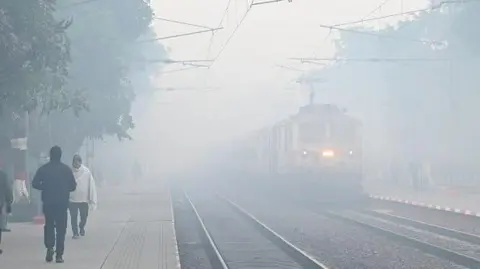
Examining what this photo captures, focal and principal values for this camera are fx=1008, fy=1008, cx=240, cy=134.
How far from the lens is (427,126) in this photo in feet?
221

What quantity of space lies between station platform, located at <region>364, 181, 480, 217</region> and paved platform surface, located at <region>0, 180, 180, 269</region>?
37.3ft

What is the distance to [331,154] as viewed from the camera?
125 feet

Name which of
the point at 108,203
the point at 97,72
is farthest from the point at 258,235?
the point at 108,203

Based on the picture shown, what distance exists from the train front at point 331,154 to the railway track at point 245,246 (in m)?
3.51

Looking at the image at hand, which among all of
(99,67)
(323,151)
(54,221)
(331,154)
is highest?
(99,67)

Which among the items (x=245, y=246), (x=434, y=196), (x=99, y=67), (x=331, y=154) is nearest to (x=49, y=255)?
(x=245, y=246)

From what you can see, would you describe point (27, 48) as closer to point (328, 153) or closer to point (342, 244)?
point (342, 244)

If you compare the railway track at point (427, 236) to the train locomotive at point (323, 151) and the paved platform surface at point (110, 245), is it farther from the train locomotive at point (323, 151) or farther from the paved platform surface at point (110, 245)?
the paved platform surface at point (110, 245)

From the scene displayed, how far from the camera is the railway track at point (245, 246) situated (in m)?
18.9

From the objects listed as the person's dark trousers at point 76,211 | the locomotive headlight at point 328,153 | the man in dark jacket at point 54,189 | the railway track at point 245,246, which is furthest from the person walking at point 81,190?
the locomotive headlight at point 328,153

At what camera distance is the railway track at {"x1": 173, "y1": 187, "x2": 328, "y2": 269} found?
18.9 meters

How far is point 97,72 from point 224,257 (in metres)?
17.4

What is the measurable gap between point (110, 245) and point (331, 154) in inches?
724

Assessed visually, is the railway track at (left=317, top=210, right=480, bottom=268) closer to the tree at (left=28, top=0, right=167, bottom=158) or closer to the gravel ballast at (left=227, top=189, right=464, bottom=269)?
the gravel ballast at (left=227, top=189, right=464, bottom=269)
